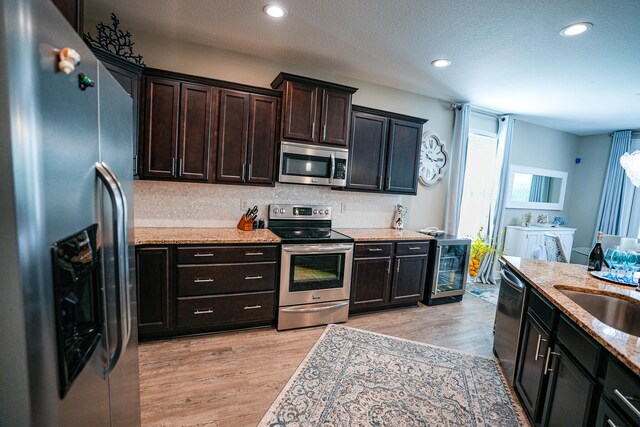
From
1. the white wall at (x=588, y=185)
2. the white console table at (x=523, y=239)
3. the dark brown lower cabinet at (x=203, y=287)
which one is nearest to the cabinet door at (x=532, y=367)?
the dark brown lower cabinet at (x=203, y=287)

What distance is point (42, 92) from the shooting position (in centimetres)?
66

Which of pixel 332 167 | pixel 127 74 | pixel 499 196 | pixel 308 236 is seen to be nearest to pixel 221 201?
pixel 308 236

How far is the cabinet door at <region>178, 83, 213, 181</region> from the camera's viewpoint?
2758 mm

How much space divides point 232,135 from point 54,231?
239 centimetres

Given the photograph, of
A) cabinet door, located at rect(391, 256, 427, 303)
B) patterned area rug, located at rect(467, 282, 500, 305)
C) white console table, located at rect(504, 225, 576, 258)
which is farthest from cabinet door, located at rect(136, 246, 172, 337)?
white console table, located at rect(504, 225, 576, 258)

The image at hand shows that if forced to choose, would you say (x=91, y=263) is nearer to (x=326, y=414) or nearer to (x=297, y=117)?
(x=326, y=414)

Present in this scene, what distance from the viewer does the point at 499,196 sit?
493 cm

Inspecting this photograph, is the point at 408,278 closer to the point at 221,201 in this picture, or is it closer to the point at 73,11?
the point at 221,201

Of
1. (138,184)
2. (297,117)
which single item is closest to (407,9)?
(297,117)

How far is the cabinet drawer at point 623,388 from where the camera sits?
1.09 metres

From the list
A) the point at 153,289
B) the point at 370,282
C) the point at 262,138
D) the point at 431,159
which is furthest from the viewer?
the point at 431,159

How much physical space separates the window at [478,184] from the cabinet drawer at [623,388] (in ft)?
12.5

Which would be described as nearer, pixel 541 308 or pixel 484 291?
pixel 541 308

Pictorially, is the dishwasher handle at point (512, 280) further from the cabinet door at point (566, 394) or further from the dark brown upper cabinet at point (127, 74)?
the dark brown upper cabinet at point (127, 74)
